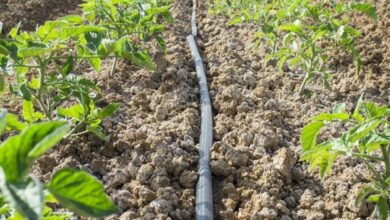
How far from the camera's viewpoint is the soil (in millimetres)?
1691

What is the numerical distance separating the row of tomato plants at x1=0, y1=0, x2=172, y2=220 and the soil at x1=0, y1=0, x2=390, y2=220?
0.14 metres

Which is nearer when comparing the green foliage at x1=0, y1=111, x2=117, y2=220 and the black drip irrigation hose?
the green foliage at x1=0, y1=111, x2=117, y2=220

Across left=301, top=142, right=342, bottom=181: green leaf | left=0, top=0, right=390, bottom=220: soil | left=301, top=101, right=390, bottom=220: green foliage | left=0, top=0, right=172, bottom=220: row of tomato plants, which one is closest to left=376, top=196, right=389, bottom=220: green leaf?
left=301, top=101, right=390, bottom=220: green foliage

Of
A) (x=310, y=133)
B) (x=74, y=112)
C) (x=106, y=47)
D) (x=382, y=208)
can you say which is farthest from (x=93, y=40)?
(x=382, y=208)

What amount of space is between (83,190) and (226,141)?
1.40m

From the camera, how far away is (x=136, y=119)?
2199 millimetres

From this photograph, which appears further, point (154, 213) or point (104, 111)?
point (104, 111)

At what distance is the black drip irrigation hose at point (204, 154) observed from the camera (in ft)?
5.47

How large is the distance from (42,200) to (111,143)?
4.41 ft

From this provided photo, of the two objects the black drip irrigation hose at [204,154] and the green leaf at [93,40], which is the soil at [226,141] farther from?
the green leaf at [93,40]

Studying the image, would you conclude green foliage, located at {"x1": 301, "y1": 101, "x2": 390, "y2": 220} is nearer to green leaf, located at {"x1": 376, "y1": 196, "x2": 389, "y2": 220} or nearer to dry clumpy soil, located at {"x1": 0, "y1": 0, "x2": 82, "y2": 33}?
green leaf, located at {"x1": 376, "y1": 196, "x2": 389, "y2": 220}

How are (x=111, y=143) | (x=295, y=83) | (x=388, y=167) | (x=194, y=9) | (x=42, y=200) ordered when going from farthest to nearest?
(x=194, y=9), (x=295, y=83), (x=111, y=143), (x=388, y=167), (x=42, y=200)

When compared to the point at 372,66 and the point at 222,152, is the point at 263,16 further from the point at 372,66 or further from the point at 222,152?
the point at 222,152

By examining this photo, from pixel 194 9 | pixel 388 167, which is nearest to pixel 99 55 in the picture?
pixel 388 167
